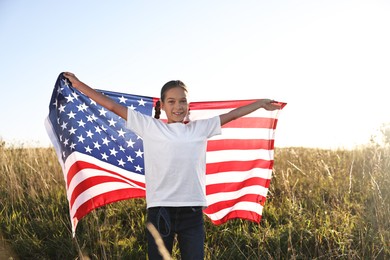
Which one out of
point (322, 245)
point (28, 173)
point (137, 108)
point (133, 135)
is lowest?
point (322, 245)

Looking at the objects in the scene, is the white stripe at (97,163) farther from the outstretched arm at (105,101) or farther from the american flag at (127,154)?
the outstretched arm at (105,101)

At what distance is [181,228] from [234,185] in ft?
6.26

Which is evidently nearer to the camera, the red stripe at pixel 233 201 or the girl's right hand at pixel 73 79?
the girl's right hand at pixel 73 79

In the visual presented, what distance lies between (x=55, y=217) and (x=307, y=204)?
3.45m

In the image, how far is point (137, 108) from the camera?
460 cm

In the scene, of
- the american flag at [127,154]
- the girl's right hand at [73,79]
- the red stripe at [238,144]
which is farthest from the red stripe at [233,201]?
the girl's right hand at [73,79]

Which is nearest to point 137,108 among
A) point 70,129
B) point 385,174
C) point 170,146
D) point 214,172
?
point 70,129

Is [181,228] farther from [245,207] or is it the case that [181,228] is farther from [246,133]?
[246,133]

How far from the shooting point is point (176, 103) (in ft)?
10.3

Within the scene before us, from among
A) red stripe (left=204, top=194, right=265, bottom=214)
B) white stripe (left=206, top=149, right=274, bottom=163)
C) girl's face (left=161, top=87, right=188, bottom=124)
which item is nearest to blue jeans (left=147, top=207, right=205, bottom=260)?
girl's face (left=161, top=87, right=188, bottom=124)

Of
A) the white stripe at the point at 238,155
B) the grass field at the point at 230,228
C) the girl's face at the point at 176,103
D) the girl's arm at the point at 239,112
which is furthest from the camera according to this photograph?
the white stripe at the point at 238,155

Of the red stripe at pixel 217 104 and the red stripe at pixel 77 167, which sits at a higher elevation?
the red stripe at pixel 217 104

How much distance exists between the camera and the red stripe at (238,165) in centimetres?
472

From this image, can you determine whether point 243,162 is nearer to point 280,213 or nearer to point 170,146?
point 280,213
